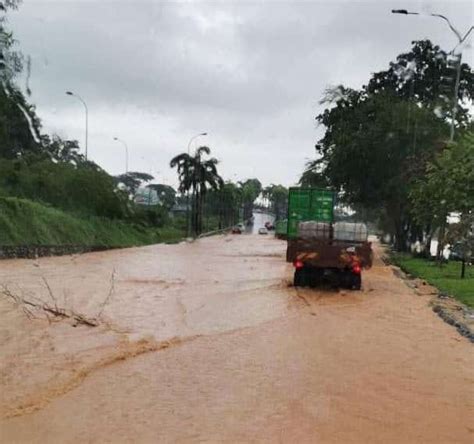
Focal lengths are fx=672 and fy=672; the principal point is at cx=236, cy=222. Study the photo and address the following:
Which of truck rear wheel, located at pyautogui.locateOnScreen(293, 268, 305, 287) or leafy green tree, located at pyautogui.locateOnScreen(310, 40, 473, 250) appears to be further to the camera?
leafy green tree, located at pyautogui.locateOnScreen(310, 40, 473, 250)

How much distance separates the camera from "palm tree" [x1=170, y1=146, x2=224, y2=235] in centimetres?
7012

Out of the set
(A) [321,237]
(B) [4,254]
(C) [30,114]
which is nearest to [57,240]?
(B) [4,254]

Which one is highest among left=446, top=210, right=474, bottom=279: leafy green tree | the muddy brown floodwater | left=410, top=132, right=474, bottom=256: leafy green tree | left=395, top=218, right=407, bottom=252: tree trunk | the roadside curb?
left=410, top=132, right=474, bottom=256: leafy green tree

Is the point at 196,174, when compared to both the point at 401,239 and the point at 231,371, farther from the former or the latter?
the point at 231,371

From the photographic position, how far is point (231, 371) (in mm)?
9055

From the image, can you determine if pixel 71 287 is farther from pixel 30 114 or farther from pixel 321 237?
pixel 30 114

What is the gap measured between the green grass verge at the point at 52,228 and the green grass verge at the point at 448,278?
59.1ft

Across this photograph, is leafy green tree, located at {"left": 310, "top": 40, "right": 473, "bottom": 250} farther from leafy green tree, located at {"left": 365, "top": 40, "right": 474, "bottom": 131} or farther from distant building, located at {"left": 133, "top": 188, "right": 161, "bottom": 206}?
distant building, located at {"left": 133, "top": 188, "right": 161, "bottom": 206}

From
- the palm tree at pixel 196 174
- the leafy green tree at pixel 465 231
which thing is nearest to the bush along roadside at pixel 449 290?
the leafy green tree at pixel 465 231

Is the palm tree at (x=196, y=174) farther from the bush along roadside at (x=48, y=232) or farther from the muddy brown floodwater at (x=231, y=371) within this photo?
the muddy brown floodwater at (x=231, y=371)

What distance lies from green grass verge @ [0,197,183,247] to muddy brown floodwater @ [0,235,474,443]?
50.7 feet

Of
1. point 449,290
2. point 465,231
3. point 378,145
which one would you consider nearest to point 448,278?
point 465,231

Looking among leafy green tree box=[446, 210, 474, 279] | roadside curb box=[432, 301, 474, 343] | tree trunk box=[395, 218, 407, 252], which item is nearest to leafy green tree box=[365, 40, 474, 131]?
tree trunk box=[395, 218, 407, 252]

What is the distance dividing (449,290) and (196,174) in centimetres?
5354
